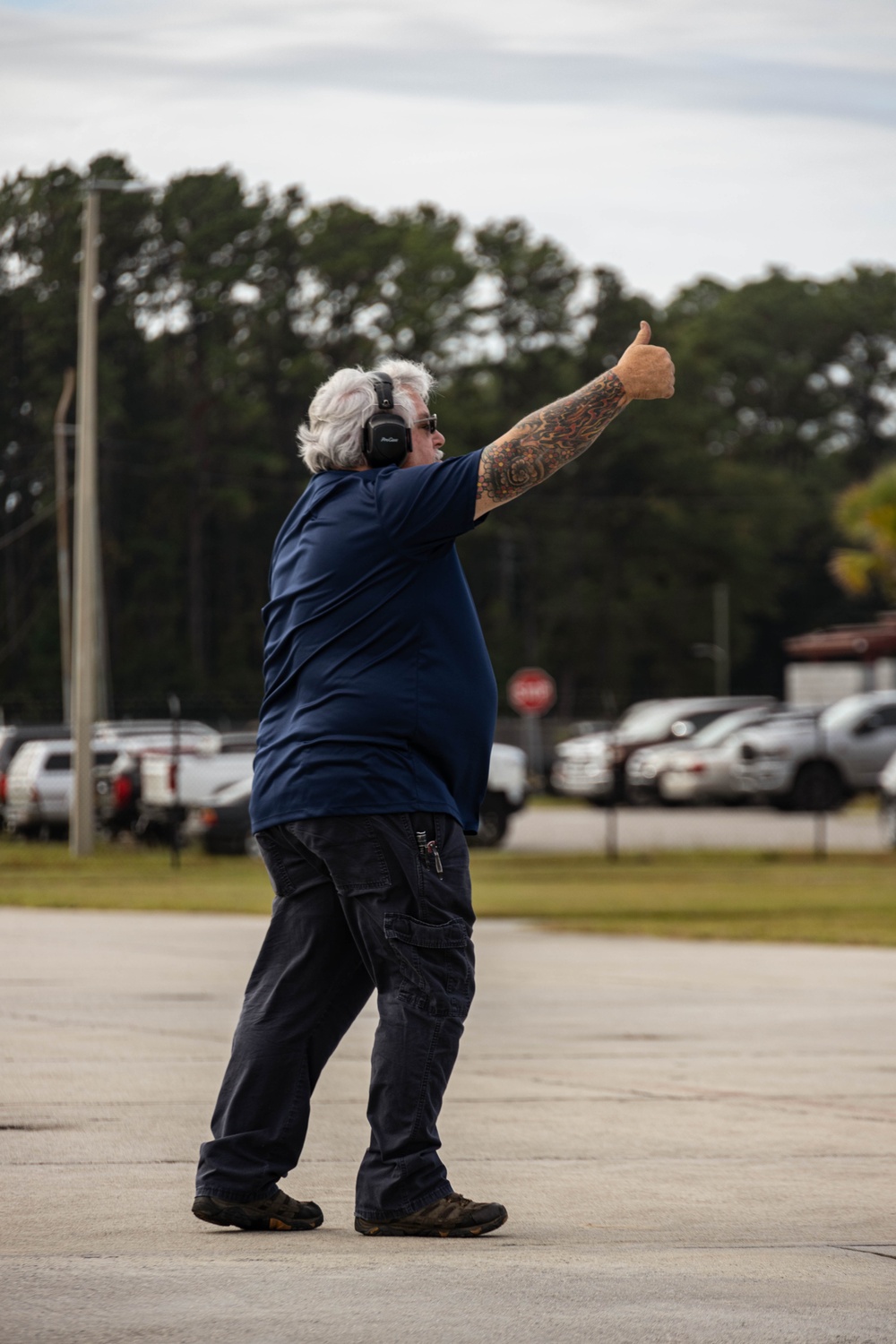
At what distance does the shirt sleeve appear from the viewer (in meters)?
4.69

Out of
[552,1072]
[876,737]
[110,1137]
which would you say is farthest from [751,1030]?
[876,737]

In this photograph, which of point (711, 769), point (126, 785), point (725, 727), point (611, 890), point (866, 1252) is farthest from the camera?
point (725, 727)

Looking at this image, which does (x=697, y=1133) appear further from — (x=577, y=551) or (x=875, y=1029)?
A: (x=577, y=551)

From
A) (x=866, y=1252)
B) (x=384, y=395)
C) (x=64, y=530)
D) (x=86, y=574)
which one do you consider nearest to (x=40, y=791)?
(x=86, y=574)

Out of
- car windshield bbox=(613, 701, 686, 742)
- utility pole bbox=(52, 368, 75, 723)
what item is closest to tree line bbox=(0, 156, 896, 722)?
utility pole bbox=(52, 368, 75, 723)

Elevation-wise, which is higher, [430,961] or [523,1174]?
[430,961]

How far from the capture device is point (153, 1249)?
14.8 feet

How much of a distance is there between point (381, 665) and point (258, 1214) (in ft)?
3.99

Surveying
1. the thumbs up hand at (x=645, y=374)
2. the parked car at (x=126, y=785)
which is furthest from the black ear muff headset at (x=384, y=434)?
the parked car at (x=126, y=785)

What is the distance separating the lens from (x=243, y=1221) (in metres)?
4.76

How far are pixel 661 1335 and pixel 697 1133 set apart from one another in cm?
272

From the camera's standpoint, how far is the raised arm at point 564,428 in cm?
470

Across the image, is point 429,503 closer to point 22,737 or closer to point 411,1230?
point 411,1230

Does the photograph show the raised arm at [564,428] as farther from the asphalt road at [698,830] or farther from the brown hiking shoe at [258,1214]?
the asphalt road at [698,830]
